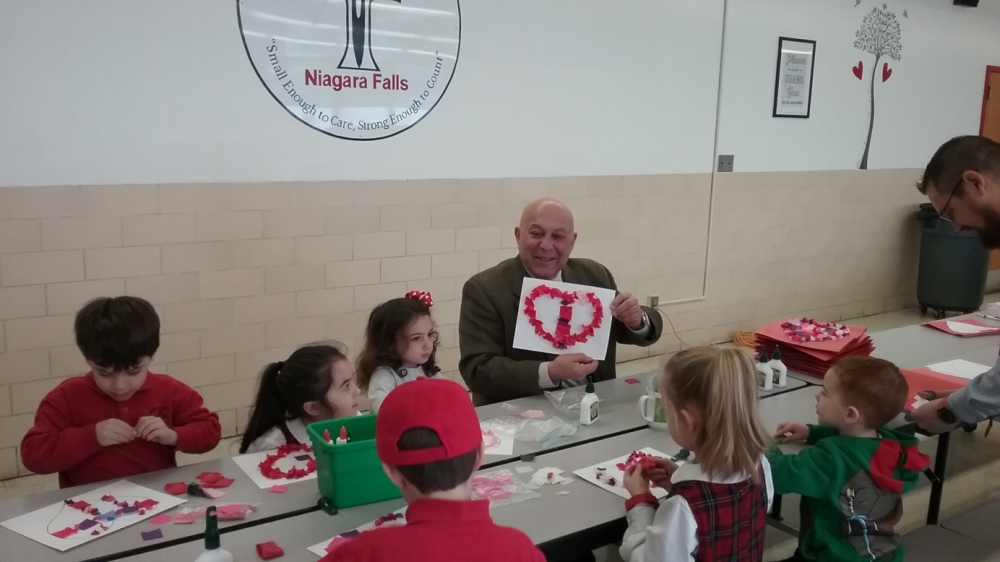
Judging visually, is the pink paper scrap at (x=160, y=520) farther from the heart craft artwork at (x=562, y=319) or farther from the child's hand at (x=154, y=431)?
the heart craft artwork at (x=562, y=319)

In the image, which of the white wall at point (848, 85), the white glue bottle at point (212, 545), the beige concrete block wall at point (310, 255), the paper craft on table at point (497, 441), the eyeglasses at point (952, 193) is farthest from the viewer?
the white wall at point (848, 85)

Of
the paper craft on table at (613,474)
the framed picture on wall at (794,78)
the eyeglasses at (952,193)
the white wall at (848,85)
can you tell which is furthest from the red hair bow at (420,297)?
the framed picture on wall at (794,78)

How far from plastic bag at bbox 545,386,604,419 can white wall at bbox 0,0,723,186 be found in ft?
7.35

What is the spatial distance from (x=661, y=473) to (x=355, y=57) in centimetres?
318

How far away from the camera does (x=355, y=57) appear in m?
4.44

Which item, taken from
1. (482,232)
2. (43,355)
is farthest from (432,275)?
(43,355)

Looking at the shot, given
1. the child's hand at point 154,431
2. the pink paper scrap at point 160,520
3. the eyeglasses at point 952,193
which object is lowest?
the pink paper scrap at point 160,520

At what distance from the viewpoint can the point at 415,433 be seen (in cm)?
140

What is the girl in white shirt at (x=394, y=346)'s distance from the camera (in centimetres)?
272

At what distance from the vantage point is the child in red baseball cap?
135 cm

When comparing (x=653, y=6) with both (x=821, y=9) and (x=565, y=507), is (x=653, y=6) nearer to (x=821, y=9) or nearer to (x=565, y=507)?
(x=821, y=9)

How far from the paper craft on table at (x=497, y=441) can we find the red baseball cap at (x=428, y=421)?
89cm

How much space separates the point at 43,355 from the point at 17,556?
2428 millimetres

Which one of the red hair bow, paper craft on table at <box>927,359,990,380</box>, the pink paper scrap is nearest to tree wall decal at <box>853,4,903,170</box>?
paper craft on table at <box>927,359,990,380</box>
